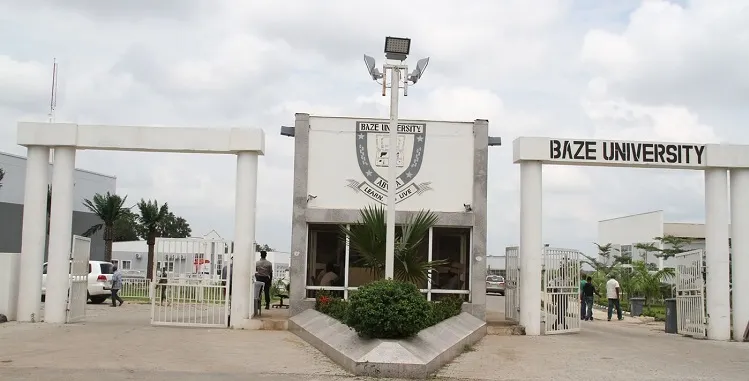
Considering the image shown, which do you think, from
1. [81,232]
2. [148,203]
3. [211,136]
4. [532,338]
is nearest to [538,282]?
[532,338]

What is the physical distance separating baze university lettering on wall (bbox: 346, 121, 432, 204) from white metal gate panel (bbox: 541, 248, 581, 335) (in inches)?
137

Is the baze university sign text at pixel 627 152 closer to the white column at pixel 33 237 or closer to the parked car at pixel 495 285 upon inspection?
the white column at pixel 33 237

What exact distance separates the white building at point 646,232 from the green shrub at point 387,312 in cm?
3488

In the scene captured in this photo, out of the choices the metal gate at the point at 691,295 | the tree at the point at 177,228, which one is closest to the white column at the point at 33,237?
the metal gate at the point at 691,295

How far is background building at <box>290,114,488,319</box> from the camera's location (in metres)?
18.8

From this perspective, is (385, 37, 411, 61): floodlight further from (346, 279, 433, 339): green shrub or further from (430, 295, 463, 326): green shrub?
(430, 295, 463, 326): green shrub

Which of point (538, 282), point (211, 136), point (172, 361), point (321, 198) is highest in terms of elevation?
point (211, 136)

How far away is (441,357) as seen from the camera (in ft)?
41.9

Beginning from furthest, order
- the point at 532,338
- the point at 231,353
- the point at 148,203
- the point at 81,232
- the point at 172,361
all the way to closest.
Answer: the point at 81,232 < the point at 148,203 < the point at 532,338 < the point at 231,353 < the point at 172,361

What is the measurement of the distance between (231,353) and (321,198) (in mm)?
5952

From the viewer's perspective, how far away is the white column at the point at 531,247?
18406 millimetres

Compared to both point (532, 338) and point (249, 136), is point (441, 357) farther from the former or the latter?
point (249, 136)

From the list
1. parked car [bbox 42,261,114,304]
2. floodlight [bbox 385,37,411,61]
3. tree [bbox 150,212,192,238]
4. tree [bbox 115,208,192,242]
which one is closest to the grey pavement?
floodlight [bbox 385,37,411,61]

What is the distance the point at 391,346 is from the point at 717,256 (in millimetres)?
10529
